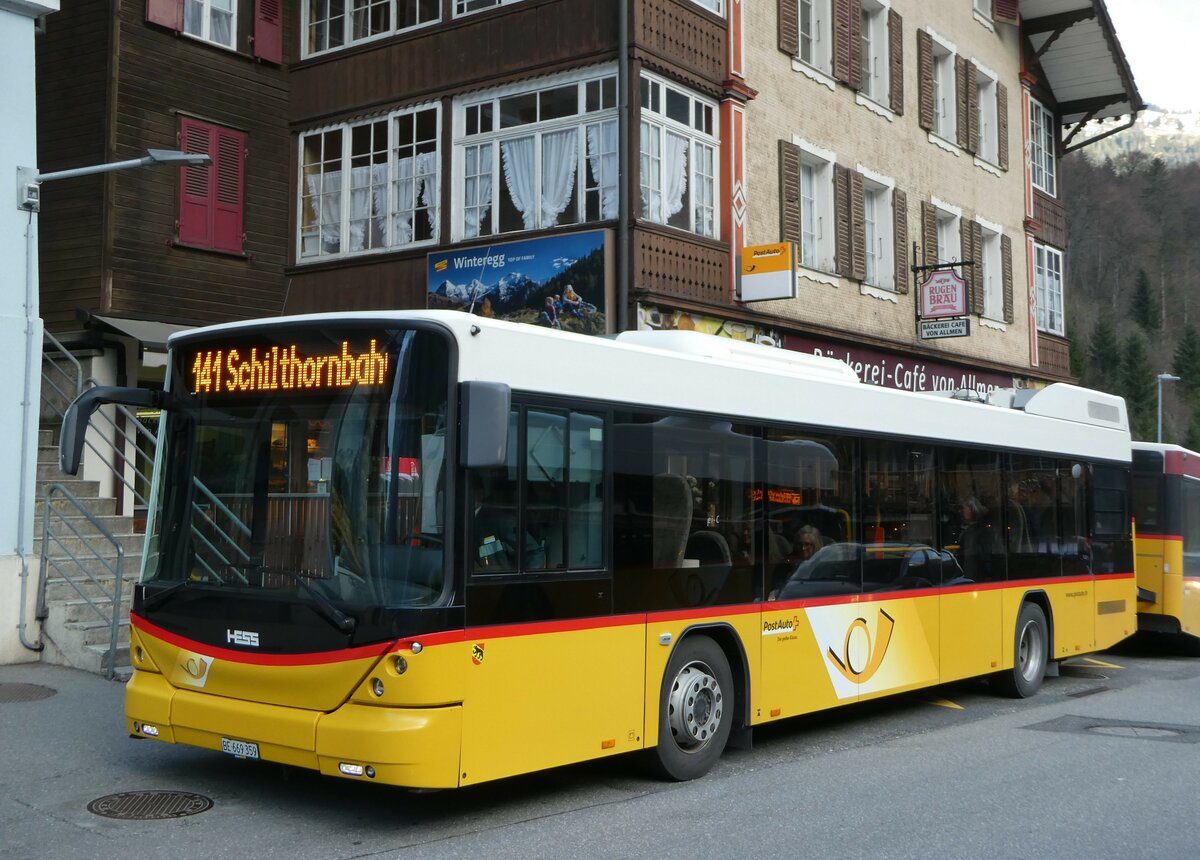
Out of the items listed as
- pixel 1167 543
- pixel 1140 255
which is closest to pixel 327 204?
pixel 1167 543

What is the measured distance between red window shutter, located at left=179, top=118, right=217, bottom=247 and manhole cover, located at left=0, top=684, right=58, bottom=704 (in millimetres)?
9101

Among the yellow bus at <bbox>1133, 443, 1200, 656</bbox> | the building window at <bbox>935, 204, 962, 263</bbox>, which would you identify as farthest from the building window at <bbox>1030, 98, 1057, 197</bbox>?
the yellow bus at <bbox>1133, 443, 1200, 656</bbox>

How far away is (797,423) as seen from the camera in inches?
378

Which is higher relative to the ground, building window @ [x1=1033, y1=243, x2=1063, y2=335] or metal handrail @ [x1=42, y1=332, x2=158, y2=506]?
building window @ [x1=1033, y1=243, x2=1063, y2=335]

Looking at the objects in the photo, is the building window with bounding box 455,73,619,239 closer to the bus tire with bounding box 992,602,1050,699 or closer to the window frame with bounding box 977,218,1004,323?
the bus tire with bounding box 992,602,1050,699

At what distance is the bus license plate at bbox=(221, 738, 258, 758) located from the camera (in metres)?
7.06

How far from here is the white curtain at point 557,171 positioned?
1764 cm

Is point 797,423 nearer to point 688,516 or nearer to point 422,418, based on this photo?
point 688,516

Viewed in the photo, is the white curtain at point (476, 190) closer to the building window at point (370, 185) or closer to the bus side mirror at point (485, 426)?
the building window at point (370, 185)

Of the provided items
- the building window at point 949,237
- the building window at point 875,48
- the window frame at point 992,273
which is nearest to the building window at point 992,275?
the window frame at point 992,273

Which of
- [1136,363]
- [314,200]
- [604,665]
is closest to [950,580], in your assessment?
[604,665]

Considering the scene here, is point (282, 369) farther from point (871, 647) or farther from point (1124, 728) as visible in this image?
point (1124, 728)

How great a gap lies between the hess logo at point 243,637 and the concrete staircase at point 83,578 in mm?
4485

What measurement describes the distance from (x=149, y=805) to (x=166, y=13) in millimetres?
14146
